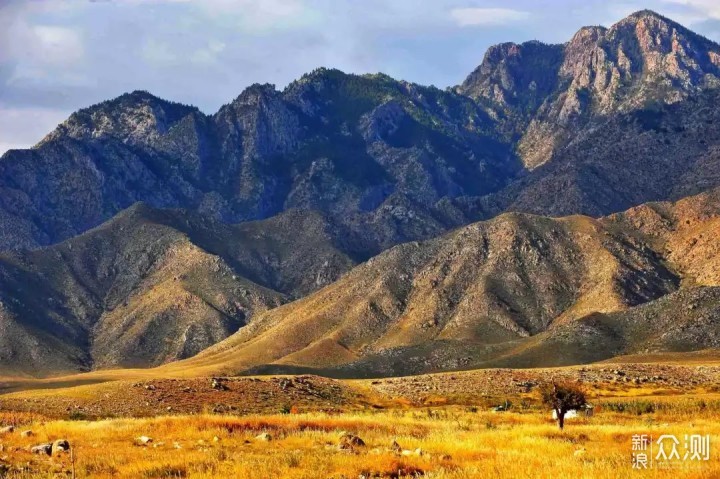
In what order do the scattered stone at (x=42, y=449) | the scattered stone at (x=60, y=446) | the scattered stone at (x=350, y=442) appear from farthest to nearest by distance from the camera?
the scattered stone at (x=350, y=442), the scattered stone at (x=42, y=449), the scattered stone at (x=60, y=446)

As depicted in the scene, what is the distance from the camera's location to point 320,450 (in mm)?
30359

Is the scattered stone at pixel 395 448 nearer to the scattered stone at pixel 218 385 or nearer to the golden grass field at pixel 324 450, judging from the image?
the golden grass field at pixel 324 450

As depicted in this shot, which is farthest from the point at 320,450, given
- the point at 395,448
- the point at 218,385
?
the point at 218,385

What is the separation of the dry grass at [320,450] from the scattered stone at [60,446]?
50cm

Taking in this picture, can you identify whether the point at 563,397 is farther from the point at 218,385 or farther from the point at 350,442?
the point at 218,385

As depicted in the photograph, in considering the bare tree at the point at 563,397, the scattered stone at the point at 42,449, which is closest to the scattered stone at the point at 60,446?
the scattered stone at the point at 42,449

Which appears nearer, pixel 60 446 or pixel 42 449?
pixel 42 449

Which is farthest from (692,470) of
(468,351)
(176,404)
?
(468,351)

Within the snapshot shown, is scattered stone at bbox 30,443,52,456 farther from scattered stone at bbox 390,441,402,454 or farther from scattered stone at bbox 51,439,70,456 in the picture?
scattered stone at bbox 390,441,402,454

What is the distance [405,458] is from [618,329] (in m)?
156

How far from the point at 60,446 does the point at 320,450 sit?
9.57 m

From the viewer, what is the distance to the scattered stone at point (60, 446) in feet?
98.3

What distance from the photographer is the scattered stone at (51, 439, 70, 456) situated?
30.0m

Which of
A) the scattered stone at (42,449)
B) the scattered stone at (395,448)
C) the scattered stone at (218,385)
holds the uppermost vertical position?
the scattered stone at (218,385)
